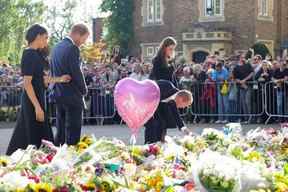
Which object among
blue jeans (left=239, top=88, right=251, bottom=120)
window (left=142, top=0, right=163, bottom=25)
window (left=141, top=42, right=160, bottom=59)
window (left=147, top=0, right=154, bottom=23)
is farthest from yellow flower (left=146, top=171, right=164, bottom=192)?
window (left=147, top=0, right=154, bottom=23)

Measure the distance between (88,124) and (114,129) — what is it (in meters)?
2.32

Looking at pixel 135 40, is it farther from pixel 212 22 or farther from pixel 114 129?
pixel 114 129

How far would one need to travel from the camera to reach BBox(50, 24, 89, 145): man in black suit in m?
8.02

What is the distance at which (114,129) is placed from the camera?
16.3 m

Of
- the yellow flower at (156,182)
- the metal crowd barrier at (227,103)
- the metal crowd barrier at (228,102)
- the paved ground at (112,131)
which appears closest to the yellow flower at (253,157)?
the yellow flower at (156,182)

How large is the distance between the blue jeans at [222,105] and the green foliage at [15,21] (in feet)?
98.0

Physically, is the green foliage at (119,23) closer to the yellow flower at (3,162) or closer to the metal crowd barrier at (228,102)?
the metal crowd barrier at (228,102)

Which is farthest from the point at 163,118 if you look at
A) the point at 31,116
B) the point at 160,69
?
the point at 31,116

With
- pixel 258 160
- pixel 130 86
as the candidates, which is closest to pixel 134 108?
pixel 130 86

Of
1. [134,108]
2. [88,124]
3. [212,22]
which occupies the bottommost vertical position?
[88,124]

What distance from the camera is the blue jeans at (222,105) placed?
1728 cm

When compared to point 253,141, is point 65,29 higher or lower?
higher

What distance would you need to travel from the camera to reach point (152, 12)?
43.2 m

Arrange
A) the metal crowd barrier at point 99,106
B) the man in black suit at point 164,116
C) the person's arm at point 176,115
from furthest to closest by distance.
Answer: the metal crowd barrier at point 99,106 < the person's arm at point 176,115 < the man in black suit at point 164,116
